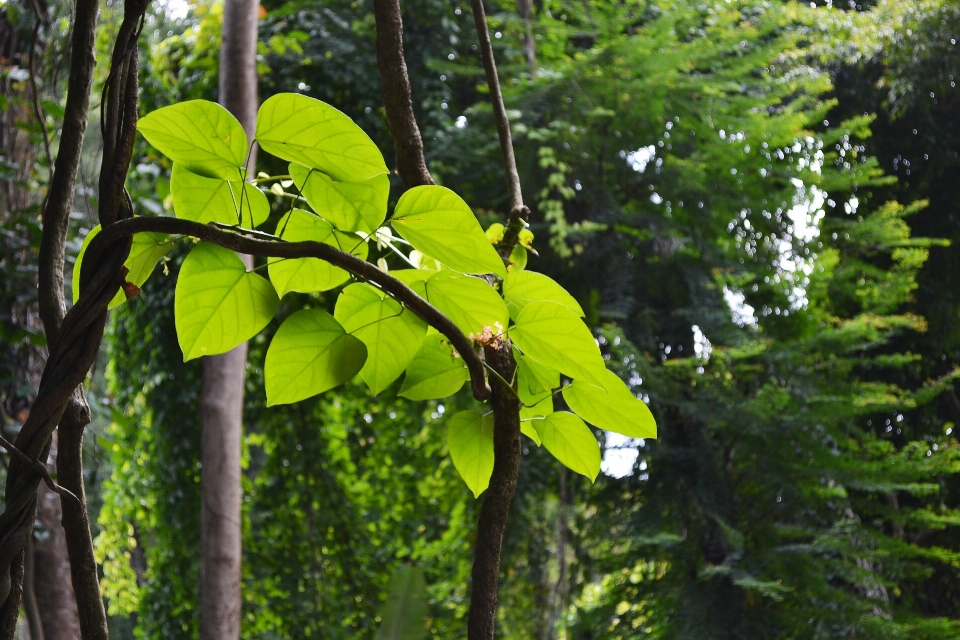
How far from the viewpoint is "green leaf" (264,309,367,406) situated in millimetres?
234

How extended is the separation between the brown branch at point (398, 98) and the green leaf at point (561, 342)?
0.21 ft

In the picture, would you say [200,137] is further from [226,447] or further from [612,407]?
[226,447]

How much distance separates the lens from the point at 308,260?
0.78 ft

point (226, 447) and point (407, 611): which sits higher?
point (226, 447)

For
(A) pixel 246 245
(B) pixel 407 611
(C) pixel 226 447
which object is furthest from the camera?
(C) pixel 226 447

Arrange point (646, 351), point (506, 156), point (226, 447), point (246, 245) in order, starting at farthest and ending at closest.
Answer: point (646, 351) < point (226, 447) < point (506, 156) < point (246, 245)

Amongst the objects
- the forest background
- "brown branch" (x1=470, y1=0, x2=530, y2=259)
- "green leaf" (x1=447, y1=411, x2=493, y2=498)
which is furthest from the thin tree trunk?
"green leaf" (x1=447, y1=411, x2=493, y2=498)

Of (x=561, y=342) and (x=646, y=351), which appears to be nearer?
(x=561, y=342)

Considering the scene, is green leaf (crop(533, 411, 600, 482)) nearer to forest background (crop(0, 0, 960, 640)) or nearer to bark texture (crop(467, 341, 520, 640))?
bark texture (crop(467, 341, 520, 640))

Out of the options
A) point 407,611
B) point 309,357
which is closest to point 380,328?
point 309,357

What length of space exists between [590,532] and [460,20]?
140 cm

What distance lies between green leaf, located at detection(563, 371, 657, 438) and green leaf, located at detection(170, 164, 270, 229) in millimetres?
109

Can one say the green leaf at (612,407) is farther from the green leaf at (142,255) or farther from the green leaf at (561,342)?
the green leaf at (142,255)

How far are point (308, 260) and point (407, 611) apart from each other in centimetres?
33
